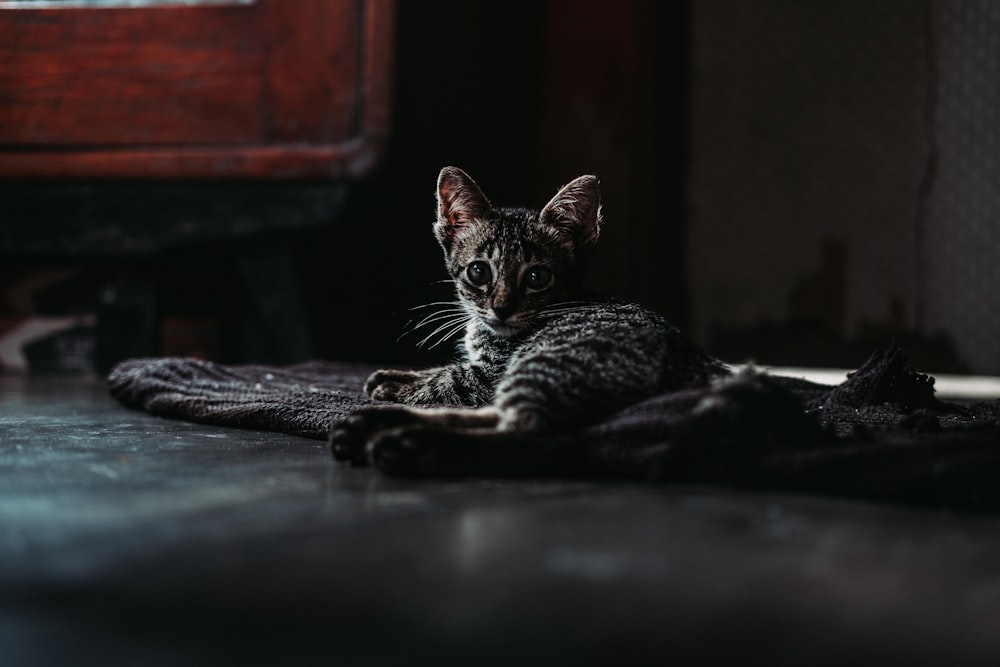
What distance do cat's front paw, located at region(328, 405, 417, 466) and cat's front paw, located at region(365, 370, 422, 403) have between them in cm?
49

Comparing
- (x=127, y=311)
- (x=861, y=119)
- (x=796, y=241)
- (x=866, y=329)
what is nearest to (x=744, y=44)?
(x=861, y=119)

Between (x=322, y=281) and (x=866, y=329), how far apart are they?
261 centimetres

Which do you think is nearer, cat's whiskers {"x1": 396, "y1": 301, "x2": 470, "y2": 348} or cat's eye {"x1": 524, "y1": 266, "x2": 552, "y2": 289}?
cat's eye {"x1": 524, "y1": 266, "x2": 552, "y2": 289}

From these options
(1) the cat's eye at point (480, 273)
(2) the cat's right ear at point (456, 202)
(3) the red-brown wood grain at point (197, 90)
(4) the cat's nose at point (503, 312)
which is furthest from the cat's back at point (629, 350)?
(3) the red-brown wood grain at point (197, 90)

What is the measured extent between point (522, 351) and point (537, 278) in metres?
0.26

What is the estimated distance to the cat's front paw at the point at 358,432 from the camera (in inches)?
46.8

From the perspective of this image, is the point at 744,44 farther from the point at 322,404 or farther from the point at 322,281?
the point at 322,404

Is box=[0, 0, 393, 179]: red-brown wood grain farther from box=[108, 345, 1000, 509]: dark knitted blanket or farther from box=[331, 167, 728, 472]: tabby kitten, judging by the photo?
box=[108, 345, 1000, 509]: dark knitted blanket

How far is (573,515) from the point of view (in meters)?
0.87

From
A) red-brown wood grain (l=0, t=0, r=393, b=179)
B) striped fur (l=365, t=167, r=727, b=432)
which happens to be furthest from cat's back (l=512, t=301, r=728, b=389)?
red-brown wood grain (l=0, t=0, r=393, b=179)

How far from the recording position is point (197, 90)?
8.27ft

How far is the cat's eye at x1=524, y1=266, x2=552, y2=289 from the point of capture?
173 centimetres

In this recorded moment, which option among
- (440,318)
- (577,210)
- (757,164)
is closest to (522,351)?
(577,210)

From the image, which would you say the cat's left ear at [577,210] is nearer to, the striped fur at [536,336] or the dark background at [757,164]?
the striped fur at [536,336]
